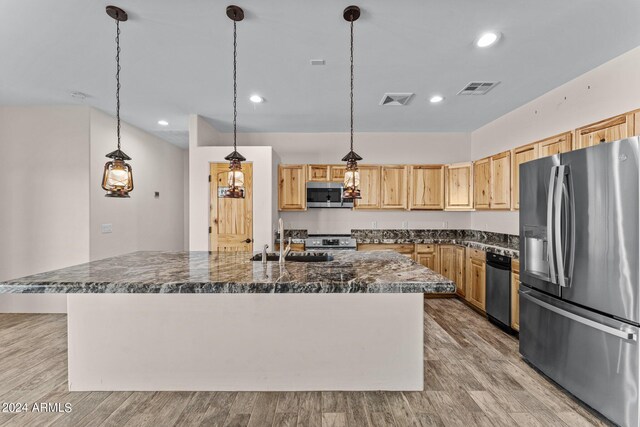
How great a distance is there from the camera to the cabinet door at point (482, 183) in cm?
459

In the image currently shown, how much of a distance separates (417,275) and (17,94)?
5.01m

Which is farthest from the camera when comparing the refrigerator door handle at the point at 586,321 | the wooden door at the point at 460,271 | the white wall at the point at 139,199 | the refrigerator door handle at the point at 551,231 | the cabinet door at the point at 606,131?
the wooden door at the point at 460,271

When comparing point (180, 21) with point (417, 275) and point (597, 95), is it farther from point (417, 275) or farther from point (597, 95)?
point (597, 95)

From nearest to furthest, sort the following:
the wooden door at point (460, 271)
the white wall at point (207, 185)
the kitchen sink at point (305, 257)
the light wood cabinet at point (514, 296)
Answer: the kitchen sink at point (305, 257) → the light wood cabinet at point (514, 296) → the white wall at point (207, 185) → the wooden door at point (460, 271)

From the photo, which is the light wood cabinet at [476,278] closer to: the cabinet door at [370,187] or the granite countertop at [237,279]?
the cabinet door at [370,187]

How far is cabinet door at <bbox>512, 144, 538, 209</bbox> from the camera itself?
376 centimetres

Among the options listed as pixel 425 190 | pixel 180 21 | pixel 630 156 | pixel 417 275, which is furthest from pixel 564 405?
pixel 180 21

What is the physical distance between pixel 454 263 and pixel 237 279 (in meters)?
4.16

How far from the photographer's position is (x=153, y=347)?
7.23 ft

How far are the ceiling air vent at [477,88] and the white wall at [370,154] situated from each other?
1.83m

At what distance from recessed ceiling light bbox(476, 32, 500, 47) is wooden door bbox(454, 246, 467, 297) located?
3.06m

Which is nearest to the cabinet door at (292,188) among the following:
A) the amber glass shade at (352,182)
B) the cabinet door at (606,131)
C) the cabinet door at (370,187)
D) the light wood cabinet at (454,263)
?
the cabinet door at (370,187)

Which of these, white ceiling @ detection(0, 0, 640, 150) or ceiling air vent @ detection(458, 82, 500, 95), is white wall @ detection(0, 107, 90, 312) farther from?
ceiling air vent @ detection(458, 82, 500, 95)

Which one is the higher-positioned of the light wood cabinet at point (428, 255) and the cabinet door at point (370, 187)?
the cabinet door at point (370, 187)
